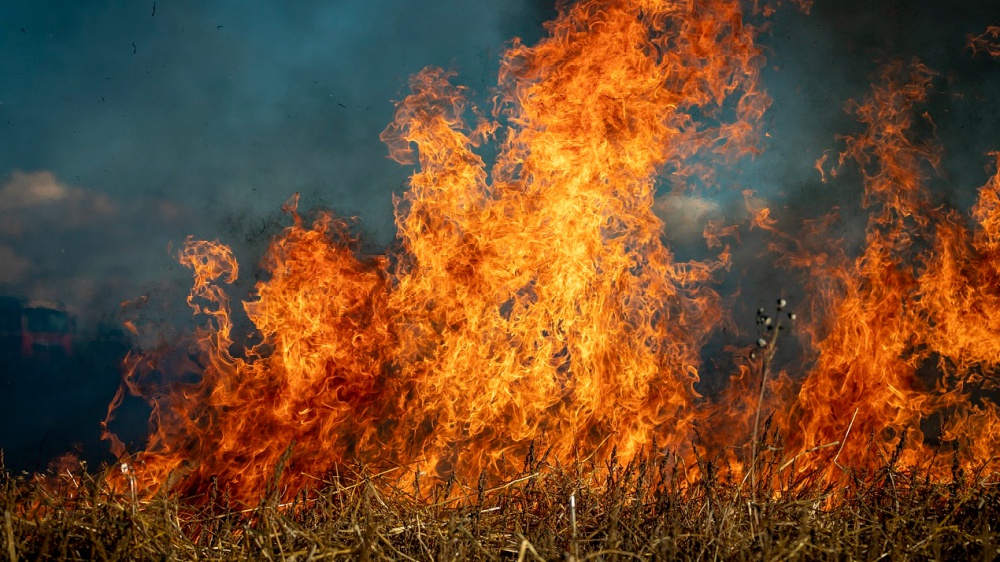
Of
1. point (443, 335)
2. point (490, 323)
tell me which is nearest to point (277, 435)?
point (443, 335)

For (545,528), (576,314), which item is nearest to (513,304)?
(576,314)

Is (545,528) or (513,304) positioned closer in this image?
(545,528)

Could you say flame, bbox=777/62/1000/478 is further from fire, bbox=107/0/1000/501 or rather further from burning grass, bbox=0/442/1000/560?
burning grass, bbox=0/442/1000/560

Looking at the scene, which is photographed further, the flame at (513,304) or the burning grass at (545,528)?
the flame at (513,304)

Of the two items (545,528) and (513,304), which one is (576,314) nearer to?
(513,304)

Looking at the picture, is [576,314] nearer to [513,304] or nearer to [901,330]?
[513,304]

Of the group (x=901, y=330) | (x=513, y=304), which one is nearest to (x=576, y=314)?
(x=513, y=304)

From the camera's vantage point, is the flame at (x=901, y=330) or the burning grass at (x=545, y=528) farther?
the flame at (x=901, y=330)

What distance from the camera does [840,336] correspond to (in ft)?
28.5

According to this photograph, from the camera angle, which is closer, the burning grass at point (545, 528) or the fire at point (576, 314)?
the burning grass at point (545, 528)

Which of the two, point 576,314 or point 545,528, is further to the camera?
point 576,314

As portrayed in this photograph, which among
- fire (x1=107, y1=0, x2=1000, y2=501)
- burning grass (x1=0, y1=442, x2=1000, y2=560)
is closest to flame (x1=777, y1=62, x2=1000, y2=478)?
fire (x1=107, y1=0, x2=1000, y2=501)

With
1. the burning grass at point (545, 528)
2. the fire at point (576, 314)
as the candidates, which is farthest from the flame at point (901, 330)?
the burning grass at point (545, 528)

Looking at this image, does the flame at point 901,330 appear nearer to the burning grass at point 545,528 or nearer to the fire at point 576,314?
the fire at point 576,314
